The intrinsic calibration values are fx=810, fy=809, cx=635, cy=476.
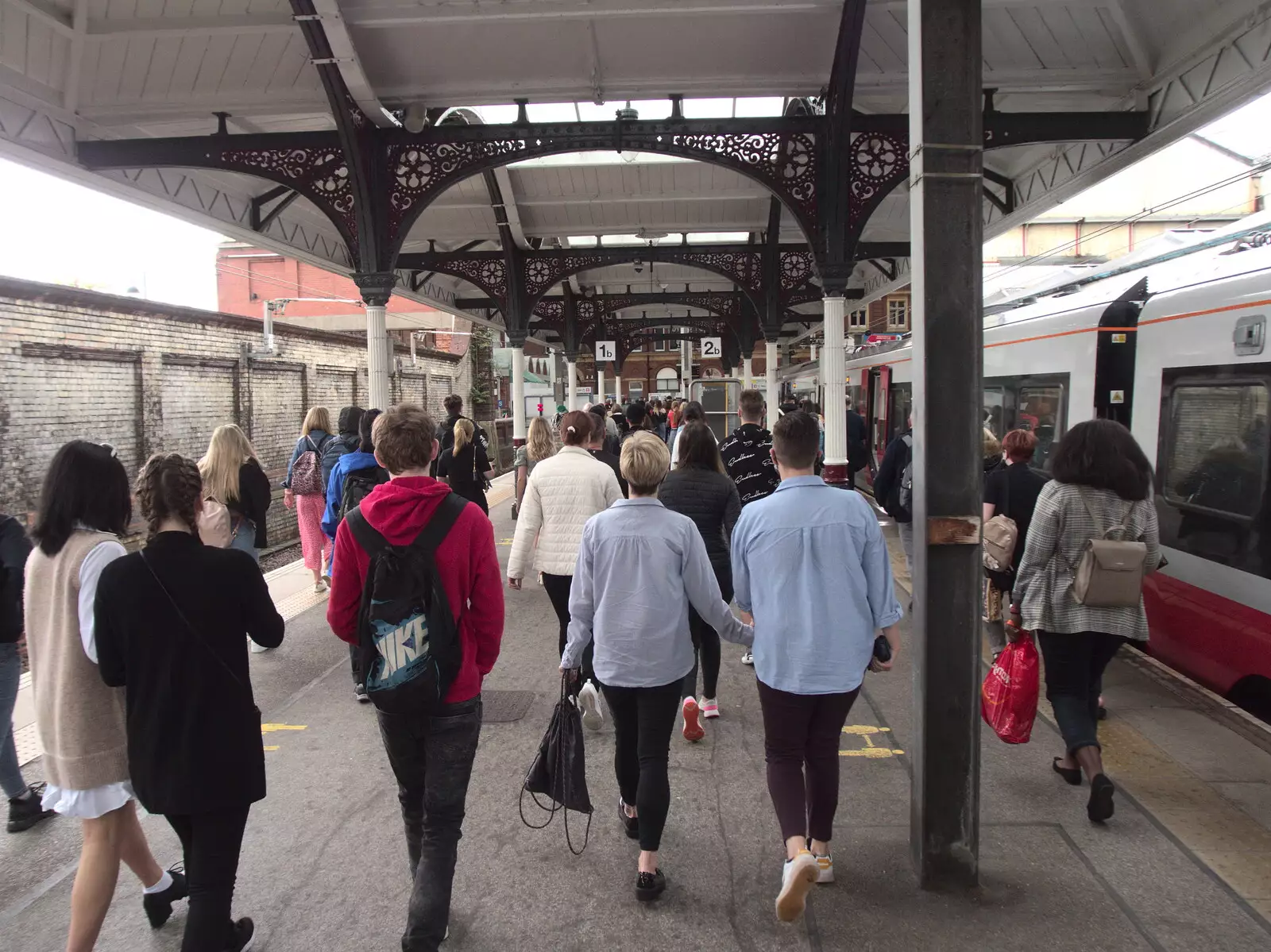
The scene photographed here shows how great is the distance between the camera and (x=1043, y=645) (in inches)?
146

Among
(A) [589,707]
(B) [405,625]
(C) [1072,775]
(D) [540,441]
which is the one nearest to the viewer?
(B) [405,625]

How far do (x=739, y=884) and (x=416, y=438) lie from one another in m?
2.01

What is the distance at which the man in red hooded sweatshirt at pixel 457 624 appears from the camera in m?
2.49

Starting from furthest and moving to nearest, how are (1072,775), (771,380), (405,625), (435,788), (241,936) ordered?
(771,380) < (1072,775) < (241,936) < (435,788) < (405,625)

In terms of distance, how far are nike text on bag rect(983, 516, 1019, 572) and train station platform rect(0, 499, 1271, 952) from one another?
940 millimetres

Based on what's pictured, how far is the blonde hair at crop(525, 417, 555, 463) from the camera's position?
20.2 feet

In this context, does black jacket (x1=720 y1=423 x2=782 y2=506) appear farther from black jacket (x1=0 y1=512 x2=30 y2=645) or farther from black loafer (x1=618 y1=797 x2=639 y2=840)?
black jacket (x1=0 y1=512 x2=30 y2=645)

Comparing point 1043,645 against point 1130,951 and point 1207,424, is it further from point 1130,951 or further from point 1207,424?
point 1207,424

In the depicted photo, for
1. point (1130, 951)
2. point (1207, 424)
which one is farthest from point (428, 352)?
point (1130, 951)

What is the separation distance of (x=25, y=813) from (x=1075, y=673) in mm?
4677

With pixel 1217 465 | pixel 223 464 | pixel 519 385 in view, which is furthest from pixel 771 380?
pixel 223 464

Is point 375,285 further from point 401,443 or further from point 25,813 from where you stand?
point 401,443

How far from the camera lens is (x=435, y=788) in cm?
254

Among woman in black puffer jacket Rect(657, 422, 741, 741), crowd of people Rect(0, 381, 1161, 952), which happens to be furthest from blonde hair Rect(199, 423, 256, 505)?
woman in black puffer jacket Rect(657, 422, 741, 741)
